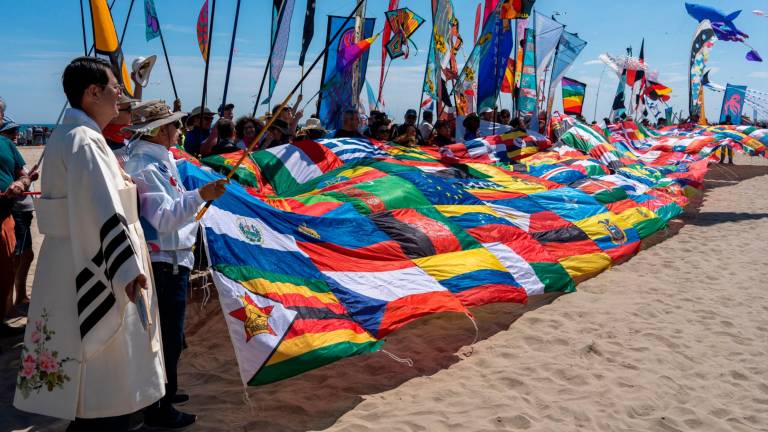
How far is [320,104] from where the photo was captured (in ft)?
26.5

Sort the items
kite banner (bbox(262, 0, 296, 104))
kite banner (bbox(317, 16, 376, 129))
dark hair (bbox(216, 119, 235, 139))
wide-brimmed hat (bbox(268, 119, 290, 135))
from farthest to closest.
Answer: kite banner (bbox(317, 16, 376, 129)) < kite banner (bbox(262, 0, 296, 104)) < wide-brimmed hat (bbox(268, 119, 290, 135)) < dark hair (bbox(216, 119, 235, 139))

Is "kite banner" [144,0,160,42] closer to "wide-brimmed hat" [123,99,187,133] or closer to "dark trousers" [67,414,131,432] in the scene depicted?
"wide-brimmed hat" [123,99,187,133]

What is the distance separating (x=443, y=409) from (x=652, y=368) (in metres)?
1.64

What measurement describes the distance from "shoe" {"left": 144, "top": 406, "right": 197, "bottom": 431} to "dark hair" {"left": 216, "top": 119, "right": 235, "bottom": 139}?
3342 mm

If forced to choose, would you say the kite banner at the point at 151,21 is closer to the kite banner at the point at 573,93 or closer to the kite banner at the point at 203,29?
the kite banner at the point at 203,29

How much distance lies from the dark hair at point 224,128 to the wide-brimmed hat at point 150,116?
9.76 feet

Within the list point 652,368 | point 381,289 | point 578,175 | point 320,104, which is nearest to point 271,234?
point 381,289

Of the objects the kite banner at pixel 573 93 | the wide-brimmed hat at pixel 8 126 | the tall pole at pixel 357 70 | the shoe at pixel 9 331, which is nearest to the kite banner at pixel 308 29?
the tall pole at pixel 357 70

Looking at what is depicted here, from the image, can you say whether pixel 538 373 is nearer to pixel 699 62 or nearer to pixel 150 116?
pixel 150 116

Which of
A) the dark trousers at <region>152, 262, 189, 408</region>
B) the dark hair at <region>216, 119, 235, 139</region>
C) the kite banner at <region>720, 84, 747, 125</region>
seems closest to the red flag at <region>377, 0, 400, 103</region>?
the dark hair at <region>216, 119, 235, 139</region>

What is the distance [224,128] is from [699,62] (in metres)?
20.3

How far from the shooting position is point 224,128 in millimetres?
5734

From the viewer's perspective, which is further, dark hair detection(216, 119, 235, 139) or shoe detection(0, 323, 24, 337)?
dark hair detection(216, 119, 235, 139)

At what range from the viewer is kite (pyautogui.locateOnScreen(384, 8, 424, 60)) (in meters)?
9.65
